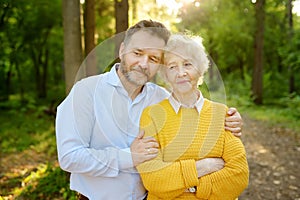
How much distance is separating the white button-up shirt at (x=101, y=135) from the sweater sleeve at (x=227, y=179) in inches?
16.6

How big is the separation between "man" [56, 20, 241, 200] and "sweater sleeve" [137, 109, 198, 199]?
0.06m

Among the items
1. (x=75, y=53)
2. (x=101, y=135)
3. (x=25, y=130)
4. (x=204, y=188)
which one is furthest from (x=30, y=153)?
(x=204, y=188)

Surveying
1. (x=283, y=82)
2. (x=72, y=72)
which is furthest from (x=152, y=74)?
(x=283, y=82)

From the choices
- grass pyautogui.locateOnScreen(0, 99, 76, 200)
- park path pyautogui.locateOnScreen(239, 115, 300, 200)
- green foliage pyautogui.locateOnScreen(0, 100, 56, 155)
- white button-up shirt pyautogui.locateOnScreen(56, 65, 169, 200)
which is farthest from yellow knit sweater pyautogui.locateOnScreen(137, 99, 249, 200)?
green foliage pyautogui.locateOnScreen(0, 100, 56, 155)

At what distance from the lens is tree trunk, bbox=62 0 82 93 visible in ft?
13.2

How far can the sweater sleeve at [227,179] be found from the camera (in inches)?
77.0

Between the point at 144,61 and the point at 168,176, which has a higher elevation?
the point at 144,61

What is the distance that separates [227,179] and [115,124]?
0.73m

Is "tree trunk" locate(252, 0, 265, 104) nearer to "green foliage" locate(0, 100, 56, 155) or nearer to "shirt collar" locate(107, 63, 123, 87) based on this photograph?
"green foliage" locate(0, 100, 56, 155)

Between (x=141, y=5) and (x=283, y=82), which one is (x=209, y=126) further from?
(x=283, y=82)

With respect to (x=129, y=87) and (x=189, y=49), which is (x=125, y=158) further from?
(x=189, y=49)

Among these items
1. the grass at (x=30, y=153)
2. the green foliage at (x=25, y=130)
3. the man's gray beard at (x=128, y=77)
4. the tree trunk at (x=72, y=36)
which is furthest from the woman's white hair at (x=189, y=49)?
the green foliage at (x=25, y=130)

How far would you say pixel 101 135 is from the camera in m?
2.09

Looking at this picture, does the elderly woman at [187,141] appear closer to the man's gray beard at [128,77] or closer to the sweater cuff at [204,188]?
the sweater cuff at [204,188]
